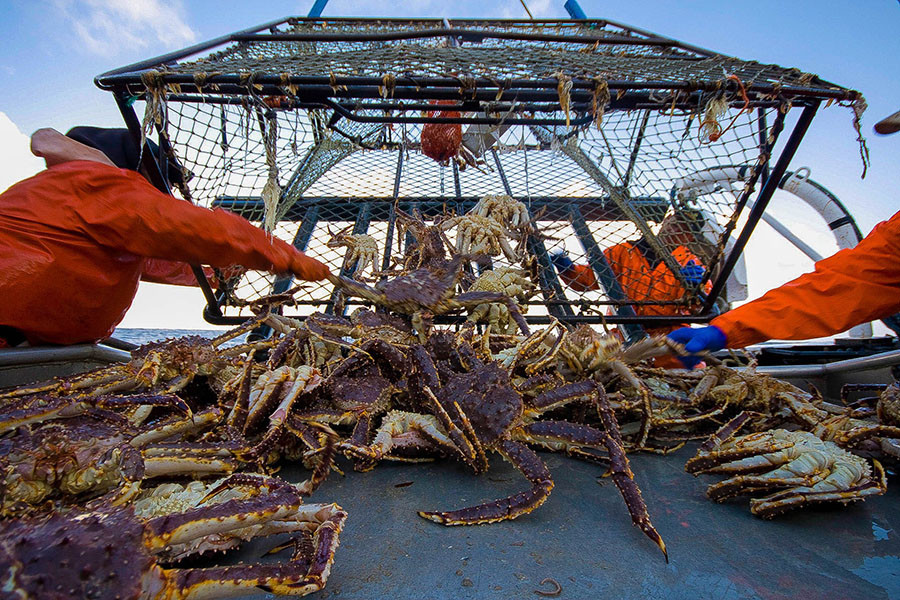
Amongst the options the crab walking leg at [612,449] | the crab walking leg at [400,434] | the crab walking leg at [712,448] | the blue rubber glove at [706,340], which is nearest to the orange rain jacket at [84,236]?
the crab walking leg at [400,434]

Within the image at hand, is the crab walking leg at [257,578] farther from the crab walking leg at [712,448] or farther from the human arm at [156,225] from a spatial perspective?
the human arm at [156,225]

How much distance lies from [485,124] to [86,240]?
1.99 m

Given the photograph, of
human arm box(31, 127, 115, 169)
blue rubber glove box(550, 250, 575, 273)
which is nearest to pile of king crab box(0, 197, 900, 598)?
human arm box(31, 127, 115, 169)

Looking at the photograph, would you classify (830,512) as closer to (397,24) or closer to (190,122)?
(190,122)

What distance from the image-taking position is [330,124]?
2.25m

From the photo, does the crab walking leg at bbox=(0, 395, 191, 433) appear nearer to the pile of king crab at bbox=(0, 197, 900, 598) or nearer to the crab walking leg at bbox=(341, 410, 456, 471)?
the pile of king crab at bbox=(0, 197, 900, 598)

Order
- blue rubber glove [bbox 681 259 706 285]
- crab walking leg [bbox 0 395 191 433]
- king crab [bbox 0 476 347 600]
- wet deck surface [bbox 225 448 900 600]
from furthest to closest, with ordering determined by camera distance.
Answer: blue rubber glove [bbox 681 259 706 285] < crab walking leg [bbox 0 395 191 433] < wet deck surface [bbox 225 448 900 600] < king crab [bbox 0 476 347 600]

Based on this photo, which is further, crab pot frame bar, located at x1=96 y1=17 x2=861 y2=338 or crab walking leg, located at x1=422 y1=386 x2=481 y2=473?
crab pot frame bar, located at x1=96 y1=17 x2=861 y2=338

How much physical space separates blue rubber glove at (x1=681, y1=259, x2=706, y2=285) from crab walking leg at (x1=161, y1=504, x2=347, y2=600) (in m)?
3.13

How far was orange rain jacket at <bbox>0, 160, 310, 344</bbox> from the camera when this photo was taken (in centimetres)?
182

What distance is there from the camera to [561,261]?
13.1 ft

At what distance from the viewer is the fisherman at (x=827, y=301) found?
193 centimetres

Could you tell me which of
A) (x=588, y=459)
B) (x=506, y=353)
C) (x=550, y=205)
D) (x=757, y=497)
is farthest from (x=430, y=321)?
(x=550, y=205)

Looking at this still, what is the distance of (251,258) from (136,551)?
58.8 inches
